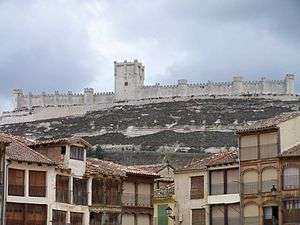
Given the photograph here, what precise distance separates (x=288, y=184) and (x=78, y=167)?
48.1ft

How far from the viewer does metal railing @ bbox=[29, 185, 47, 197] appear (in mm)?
65125

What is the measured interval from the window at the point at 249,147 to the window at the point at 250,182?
114 centimetres

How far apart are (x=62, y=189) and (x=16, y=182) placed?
4.70 m

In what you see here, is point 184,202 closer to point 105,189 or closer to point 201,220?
point 201,220

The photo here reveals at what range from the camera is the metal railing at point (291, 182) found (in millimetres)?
67875

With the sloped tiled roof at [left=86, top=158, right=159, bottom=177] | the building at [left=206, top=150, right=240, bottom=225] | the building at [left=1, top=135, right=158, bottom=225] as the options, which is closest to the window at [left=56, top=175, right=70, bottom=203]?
the building at [left=1, top=135, right=158, bottom=225]

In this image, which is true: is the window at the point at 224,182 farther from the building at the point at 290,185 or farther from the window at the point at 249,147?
the building at the point at 290,185

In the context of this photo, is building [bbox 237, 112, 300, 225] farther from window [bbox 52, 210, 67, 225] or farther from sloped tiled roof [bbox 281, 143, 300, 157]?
window [bbox 52, 210, 67, 225]

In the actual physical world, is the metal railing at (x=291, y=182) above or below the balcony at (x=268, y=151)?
below

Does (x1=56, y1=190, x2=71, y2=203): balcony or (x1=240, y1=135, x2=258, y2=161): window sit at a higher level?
(x1=240, y1=135, x2=258, y2=161): window

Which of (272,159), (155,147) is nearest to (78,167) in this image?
(272,159)

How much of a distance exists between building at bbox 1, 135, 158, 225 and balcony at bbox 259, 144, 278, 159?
979 cm

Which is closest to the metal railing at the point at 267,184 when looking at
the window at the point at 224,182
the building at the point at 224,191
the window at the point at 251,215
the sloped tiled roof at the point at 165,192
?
the window at the point at 251,215

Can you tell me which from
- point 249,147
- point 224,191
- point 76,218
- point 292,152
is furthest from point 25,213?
point 292,152
